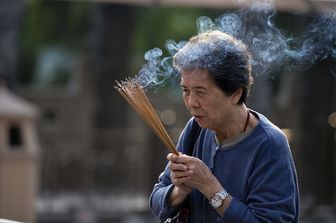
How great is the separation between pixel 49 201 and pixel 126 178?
119 centimetres

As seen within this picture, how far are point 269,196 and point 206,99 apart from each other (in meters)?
0.35

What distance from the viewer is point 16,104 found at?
9.40 meters

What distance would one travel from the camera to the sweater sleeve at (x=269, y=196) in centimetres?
268

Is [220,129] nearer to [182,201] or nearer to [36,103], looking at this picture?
[182,201]

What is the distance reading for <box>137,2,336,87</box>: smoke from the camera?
316cm

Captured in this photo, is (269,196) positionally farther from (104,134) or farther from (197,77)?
(104,134)

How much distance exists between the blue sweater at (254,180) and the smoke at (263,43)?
1.24ft

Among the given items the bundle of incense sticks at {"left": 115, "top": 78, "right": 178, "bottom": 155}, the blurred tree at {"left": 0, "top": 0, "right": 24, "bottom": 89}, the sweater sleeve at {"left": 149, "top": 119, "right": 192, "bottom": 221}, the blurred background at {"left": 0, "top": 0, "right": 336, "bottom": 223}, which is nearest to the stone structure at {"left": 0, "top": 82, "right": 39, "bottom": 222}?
the blurred background at {"left": 0, "top": 0, "right": 336, "bottom": 223}

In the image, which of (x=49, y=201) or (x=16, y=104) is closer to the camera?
(x=16, y=104)

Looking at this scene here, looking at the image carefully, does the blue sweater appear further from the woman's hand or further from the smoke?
the smoke

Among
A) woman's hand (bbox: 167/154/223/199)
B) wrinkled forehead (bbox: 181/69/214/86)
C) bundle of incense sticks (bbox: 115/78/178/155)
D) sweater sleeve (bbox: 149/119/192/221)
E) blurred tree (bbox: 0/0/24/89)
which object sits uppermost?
blurred tree (bbox: 0/0/24/89)

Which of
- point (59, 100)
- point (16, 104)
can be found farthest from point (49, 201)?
point (59, 100)

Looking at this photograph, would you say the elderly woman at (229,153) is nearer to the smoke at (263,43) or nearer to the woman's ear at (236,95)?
the woman's ear at (236,95)

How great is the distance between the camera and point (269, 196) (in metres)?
2.70
